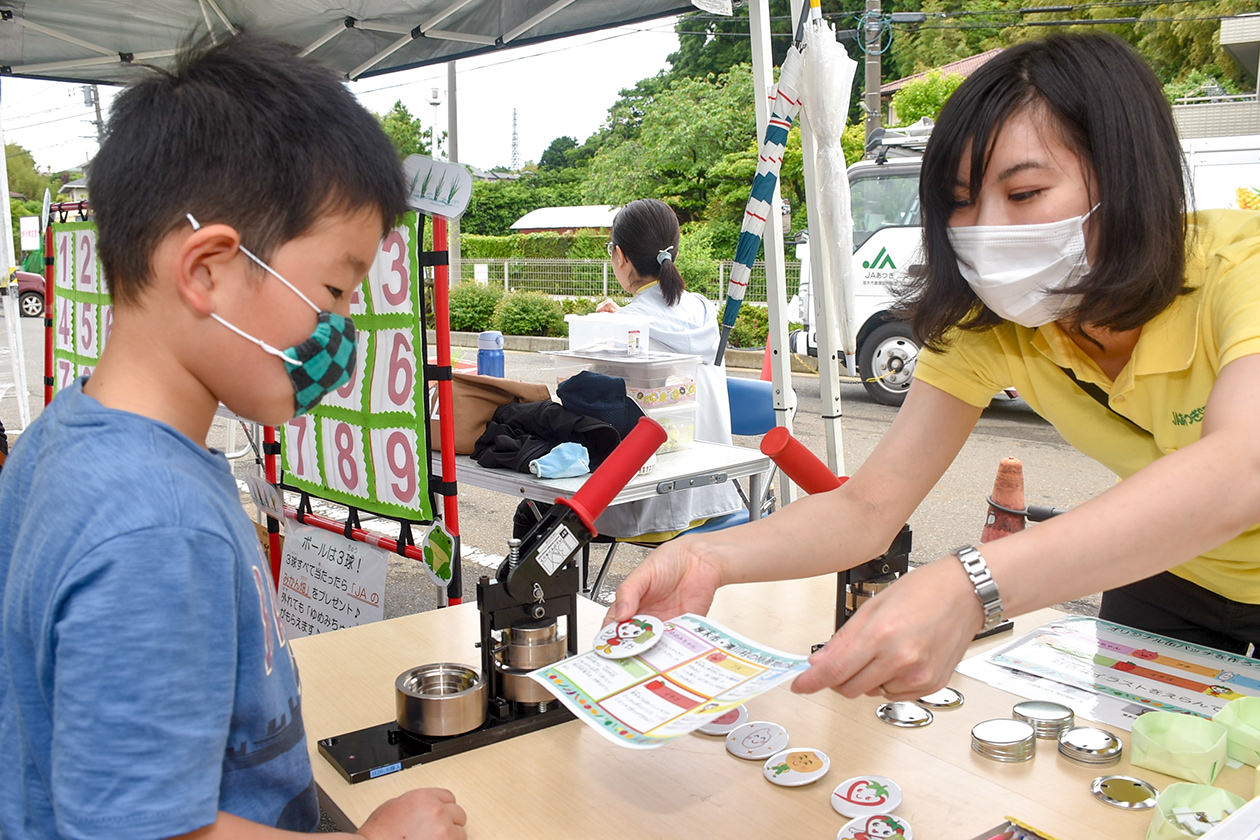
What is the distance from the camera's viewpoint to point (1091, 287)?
4.65 feet

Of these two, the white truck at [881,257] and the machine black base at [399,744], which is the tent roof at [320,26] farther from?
the white truck at [881,257]

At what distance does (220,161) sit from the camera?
36.7 inches

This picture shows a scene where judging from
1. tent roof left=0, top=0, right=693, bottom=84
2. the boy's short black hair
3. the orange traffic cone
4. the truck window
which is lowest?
the orange traffic cone

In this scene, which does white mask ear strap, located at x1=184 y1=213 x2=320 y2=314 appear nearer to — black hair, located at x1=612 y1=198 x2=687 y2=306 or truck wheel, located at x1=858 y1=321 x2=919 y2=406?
black hair, located at x1=612 y1=198 x2=687 y2=306

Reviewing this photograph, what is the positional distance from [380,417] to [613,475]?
1313 mm

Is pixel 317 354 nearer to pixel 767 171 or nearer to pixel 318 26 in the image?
pixel 767 171

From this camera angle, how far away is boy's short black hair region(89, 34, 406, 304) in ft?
3.03

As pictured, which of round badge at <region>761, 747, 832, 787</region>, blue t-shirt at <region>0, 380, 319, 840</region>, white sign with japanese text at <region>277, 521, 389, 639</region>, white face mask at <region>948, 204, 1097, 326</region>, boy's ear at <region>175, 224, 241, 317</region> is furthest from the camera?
white sign with japanese text at <region>277, 521, 389, 639</region>

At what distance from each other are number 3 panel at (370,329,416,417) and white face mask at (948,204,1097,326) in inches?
55.3

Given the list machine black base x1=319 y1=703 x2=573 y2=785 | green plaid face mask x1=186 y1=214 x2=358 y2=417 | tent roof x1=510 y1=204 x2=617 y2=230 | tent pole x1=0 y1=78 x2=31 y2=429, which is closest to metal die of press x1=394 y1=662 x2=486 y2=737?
machine black base x1=319 y1=703 x2=573 y2=785

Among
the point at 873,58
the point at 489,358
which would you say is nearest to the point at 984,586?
the point at 489,358

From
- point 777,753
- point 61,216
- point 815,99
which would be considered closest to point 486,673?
point 777,753

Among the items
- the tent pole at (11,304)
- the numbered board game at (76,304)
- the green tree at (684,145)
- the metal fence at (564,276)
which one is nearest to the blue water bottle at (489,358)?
the numbered board game at (76,304)

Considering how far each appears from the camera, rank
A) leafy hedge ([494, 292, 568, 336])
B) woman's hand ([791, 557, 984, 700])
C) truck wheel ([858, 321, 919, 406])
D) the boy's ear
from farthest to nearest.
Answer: leafy hedge ([494, 292, 568, 336]) → truck wheel ([858, 321, 919, 406]) → woman's hand ([791, 557, 984, 700]) → the boy's ear
